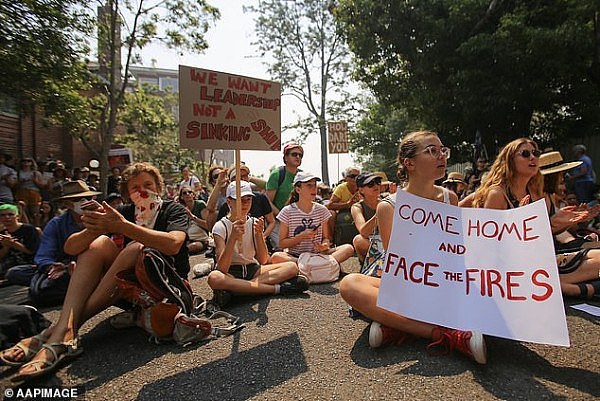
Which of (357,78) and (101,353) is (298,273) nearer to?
(101,353)

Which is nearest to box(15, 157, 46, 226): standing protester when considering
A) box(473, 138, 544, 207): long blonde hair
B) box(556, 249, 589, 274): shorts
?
box(473, 138, 544, 207): long blonde hair

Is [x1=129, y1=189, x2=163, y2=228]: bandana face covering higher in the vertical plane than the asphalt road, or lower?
higher

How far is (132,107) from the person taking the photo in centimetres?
1477

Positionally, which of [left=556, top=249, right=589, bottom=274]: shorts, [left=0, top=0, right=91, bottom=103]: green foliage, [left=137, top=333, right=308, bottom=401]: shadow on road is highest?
[left=0, top=0, right=91, bottom=103]: green foliage

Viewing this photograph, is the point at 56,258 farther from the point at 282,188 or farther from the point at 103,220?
the point at 282,188

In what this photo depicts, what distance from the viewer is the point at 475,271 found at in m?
2.43

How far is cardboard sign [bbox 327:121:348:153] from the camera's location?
10555 mm

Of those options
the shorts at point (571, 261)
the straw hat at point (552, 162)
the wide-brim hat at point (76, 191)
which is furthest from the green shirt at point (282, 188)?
the shorts at point (571, 261)

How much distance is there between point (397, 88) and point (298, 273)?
11219 millimetres

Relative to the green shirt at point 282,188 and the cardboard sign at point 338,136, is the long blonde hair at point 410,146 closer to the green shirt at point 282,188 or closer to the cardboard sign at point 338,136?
the green shirt at point 282,188

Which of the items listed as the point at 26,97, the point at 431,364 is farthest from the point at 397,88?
the point at 431,364

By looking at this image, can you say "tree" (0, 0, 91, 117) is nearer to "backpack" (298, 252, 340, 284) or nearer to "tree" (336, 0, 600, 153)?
"backpack" (298, 252, 340, 284)

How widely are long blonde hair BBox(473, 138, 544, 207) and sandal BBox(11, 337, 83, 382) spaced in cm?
314

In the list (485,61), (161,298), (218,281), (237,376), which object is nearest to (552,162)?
(218,281)
